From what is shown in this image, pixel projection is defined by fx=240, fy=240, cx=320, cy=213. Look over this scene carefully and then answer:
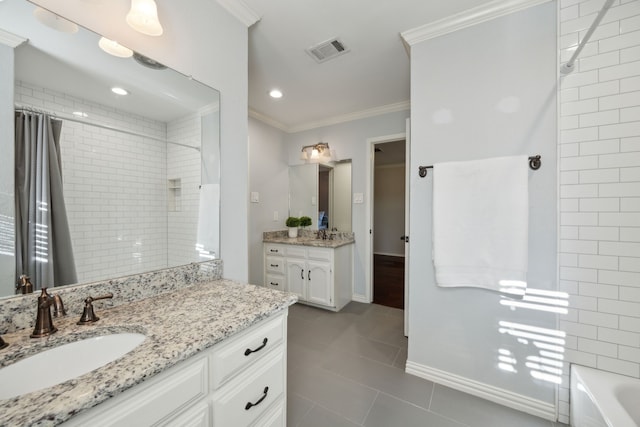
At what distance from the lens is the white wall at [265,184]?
3.17 meters

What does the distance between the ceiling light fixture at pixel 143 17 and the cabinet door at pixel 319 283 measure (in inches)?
97.4

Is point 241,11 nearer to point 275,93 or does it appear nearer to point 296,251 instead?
point 275,93

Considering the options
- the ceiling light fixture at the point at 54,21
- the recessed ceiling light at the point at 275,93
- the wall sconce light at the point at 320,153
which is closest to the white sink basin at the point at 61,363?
the ceiling light fixture at the point at 54,21

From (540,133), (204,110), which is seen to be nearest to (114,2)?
(204,110)

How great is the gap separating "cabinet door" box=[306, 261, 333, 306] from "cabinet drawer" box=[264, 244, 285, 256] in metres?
0.44

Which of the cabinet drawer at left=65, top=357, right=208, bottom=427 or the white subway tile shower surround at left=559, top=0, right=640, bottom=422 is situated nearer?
the cabinet drawer at left=65, top=357, right=208, bottom=427

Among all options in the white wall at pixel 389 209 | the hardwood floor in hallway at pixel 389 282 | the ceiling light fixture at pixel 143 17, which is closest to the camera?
the ceiling light fixture at pixel 143 17

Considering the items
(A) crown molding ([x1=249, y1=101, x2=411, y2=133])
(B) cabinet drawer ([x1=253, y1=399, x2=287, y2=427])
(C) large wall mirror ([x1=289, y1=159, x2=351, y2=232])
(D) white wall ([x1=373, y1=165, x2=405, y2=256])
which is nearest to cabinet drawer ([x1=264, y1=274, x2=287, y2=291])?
(C) large wall mirror ([x1=289, y1=159, x2=351, y2=232])

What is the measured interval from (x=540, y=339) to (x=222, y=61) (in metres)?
2.60

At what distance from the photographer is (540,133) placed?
1477mm

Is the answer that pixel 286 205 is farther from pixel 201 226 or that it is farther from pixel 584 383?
pixel 584 383

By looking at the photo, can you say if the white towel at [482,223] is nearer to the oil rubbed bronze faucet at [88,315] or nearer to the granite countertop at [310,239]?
the granite countertop at [310,239]

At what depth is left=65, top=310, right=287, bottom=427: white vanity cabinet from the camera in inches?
24.3

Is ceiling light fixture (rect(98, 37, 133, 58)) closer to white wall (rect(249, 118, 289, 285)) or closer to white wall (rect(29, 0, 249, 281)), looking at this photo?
white wall (rect(29, 0, 249, 281))
